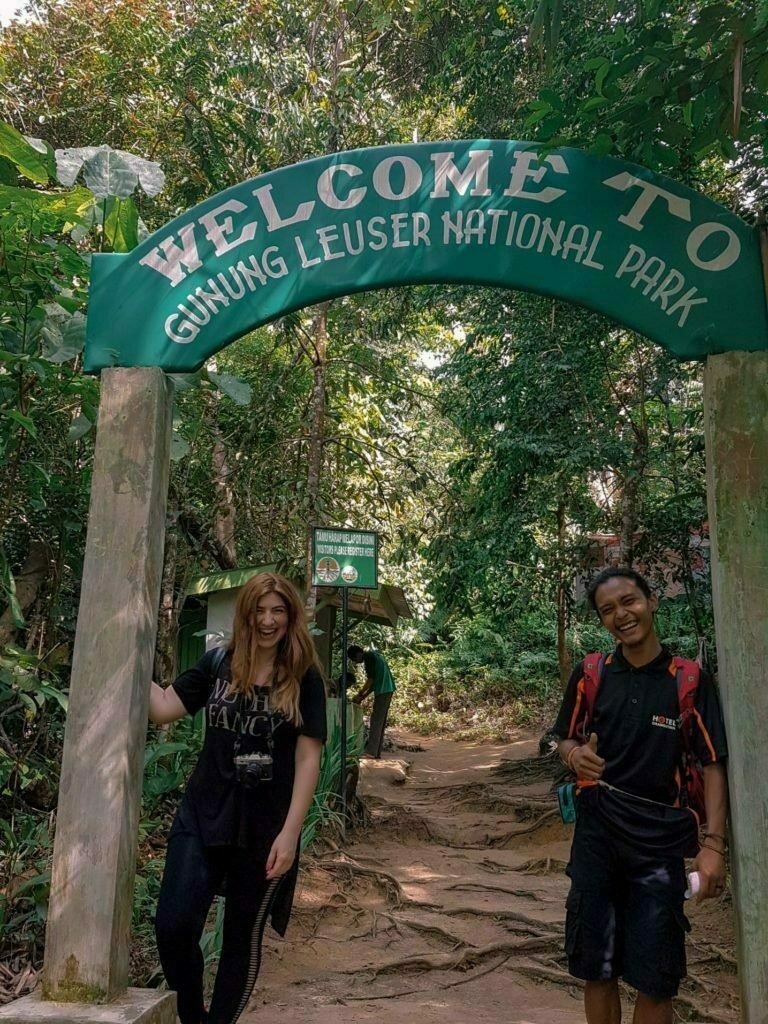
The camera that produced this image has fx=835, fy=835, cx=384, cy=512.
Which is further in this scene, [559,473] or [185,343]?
[559,473]

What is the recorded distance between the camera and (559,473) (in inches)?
343

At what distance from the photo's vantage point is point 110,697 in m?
2.90

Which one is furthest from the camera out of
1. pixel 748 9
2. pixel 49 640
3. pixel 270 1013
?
pixel 49 640

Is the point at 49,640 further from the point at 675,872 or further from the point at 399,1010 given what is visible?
the point at 675,872

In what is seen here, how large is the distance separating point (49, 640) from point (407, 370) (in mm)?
6450

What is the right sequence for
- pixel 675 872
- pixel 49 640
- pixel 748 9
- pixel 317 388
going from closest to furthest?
pixel 675 872 → pixel 748 9 → pixel 49 640 → pixel 317 388

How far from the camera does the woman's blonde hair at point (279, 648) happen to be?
2729mm

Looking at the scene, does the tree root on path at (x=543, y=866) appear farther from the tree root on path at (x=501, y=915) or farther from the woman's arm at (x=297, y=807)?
the woman's arm at (x=297, y=807)

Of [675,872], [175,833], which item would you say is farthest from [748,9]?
[175,833]

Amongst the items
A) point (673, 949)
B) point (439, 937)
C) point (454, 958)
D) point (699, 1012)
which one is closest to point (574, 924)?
point (673, 949)

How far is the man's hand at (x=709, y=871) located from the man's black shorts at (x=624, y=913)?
7cm

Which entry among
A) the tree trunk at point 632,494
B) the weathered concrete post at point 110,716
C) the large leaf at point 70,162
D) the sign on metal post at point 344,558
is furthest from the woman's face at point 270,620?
the tree trunk at point 632,494

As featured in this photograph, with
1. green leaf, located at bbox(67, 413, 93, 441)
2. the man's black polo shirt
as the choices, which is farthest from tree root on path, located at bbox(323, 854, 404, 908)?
green leaf, located at bbox(67, 413, 93, 441)

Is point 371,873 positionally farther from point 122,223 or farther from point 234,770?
point 122,223
